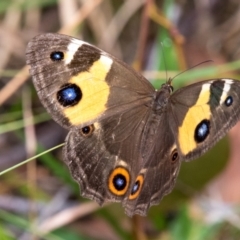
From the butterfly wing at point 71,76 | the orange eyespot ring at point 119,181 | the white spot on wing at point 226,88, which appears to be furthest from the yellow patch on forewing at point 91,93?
the white spot on wing at point 226,88

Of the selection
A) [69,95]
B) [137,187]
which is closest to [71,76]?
[69,95]

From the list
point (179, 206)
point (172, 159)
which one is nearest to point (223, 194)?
point (179, 206)

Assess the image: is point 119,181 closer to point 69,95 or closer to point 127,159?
point 127,159

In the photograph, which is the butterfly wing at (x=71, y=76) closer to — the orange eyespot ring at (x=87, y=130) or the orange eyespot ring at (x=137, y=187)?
the orange eyespot ring at (x=87, y=130)

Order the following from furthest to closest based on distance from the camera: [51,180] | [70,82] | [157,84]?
[51,180] → [157,84] → [70,82]

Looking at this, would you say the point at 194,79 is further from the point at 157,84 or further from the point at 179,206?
the point at 179,206

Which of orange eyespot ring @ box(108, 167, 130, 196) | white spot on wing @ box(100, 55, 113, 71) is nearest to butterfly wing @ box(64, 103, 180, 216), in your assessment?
orange eyespot ring @ box(108, 167, 130, 196)
